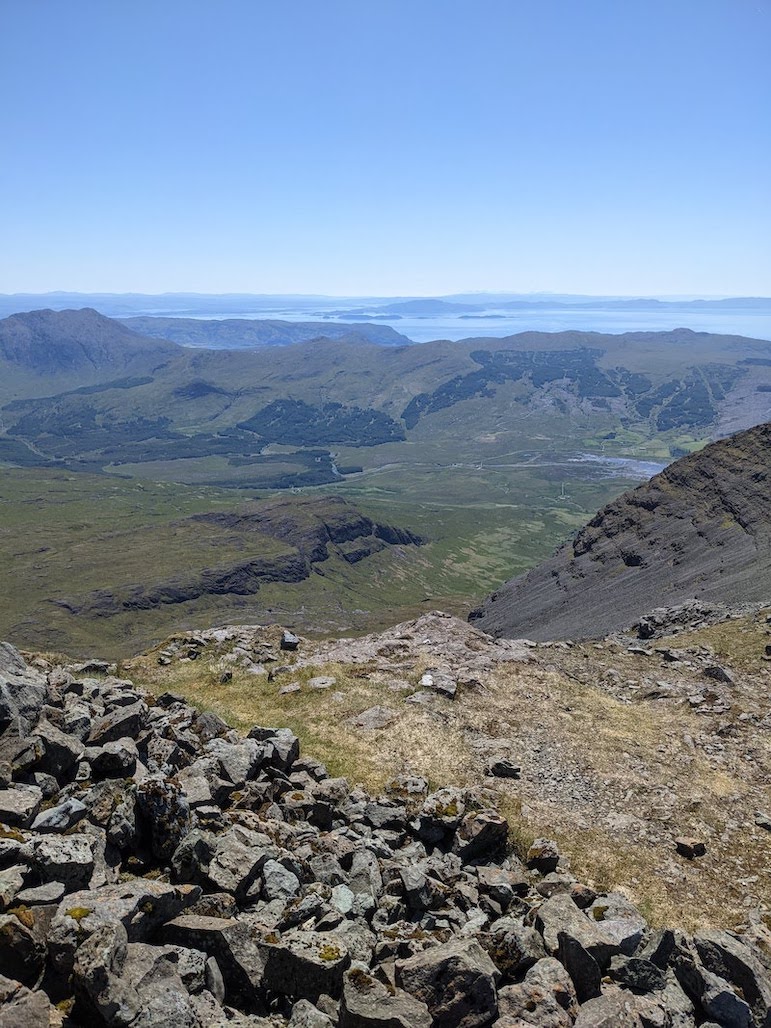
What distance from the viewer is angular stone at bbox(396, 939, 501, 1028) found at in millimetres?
12797

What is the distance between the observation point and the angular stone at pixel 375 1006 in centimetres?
1212

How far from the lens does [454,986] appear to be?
13.0 meters

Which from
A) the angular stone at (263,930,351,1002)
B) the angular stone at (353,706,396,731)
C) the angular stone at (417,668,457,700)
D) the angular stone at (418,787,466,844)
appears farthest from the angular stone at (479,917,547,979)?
the angular stone at (417,668,457,700)

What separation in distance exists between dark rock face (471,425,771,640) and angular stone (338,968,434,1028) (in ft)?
215

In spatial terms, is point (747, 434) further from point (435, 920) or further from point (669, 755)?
point (435, 920)

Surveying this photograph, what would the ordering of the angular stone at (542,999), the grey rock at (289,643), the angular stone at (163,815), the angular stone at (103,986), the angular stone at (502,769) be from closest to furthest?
1. the angular stone at (103,986)
2. the angular stone at (542,999)
3. the angular stone at (163,815)
4. the angular stone at (502,769)
5. the grey rock at (289,643)

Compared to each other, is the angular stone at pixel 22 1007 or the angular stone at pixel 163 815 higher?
the angular stone at pixel 22 1007

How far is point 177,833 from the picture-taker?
16.0 meters

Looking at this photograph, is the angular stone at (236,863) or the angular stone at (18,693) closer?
the angular stone at (236,863)

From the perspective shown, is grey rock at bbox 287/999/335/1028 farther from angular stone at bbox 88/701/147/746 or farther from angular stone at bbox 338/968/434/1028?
angular stone at bbox 88/701/147/746

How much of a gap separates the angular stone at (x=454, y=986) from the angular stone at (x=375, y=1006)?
0.26m

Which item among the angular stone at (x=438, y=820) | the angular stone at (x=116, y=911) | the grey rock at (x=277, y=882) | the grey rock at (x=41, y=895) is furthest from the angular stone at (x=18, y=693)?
the angular stone at (x=438, y=820)

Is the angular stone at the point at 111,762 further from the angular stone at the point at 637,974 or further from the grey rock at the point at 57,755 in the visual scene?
the angular stone at the point at 637,974

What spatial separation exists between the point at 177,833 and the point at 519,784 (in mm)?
16170
